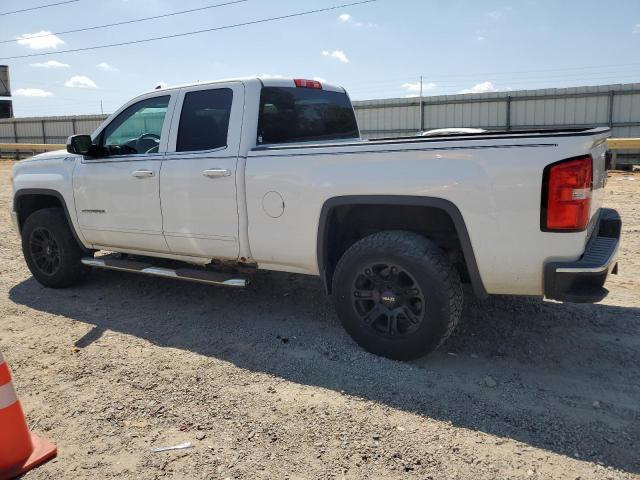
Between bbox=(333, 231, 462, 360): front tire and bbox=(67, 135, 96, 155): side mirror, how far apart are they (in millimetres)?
2880

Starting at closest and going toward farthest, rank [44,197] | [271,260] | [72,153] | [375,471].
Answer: [375,471] → [271,260] → [72,153] → [44,197]

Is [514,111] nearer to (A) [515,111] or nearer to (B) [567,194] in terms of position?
(A) [515,111]

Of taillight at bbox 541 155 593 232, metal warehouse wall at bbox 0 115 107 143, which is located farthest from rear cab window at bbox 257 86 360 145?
metal warehouse wall at bbox 0 115 107 143

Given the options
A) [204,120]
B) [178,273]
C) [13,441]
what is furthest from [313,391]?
[204,120]

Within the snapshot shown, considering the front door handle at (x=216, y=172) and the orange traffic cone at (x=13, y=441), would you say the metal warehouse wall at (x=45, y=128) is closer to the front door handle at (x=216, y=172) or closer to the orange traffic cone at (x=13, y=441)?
the front door handle at (x=216, y=172)

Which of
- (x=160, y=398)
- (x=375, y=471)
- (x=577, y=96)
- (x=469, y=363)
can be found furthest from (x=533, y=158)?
(x=577, y=96)

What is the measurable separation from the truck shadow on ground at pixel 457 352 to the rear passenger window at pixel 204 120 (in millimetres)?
1551

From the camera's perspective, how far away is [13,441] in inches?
111

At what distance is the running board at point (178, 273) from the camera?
453cm

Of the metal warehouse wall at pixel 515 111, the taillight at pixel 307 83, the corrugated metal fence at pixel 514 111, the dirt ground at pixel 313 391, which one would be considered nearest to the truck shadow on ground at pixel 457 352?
the dirt ground at pixel 313 391

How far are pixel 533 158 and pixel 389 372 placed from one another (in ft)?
5.46

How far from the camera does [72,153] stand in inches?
209

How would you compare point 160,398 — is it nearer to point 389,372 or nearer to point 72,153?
point 389,372

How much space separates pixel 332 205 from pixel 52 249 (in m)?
3.57
